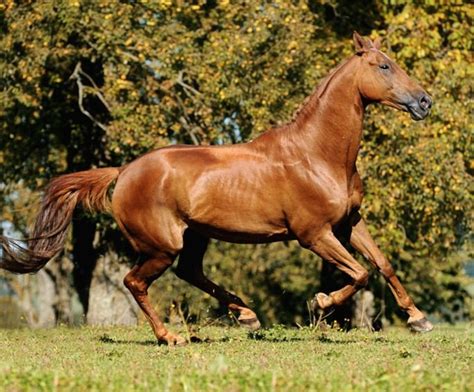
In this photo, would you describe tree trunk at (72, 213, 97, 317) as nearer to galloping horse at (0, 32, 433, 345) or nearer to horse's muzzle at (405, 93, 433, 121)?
galloping horse at (0, 32, 433, 345)

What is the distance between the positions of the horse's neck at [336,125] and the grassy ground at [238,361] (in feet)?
6.25

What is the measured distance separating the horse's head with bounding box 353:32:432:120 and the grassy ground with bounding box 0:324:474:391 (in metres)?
2.45

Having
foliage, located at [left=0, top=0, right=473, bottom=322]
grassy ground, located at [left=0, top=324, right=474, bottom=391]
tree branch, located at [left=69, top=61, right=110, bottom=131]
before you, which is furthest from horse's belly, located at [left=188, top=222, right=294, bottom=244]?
tree branch, located at [left=69, top=61, right=110, bottom=131]

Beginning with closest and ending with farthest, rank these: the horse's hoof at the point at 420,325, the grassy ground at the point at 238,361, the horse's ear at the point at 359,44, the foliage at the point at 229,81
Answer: the grassy ground at the point at 238,361 < the horse's hoof at the point at 420,325 < the horse's ear at the point at 359,44 < the foliage at the point at 229,81

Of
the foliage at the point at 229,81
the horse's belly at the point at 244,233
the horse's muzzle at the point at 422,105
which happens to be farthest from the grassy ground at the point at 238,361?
the foliage at the point at 229,81

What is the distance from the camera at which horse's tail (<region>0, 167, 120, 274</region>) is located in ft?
39.2

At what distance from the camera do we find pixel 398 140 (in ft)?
64.9

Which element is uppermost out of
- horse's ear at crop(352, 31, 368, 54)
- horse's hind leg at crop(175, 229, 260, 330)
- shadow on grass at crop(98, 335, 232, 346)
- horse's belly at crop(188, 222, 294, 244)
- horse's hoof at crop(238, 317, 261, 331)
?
horse's ear at crop(352, 31, 368, 54)

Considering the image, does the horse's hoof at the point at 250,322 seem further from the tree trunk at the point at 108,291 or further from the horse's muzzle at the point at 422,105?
→ the tree trunk at the point at 108,291

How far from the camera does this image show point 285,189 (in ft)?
36.0

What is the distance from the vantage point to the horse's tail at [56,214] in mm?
11945

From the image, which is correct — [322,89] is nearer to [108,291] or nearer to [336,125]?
[336,125]

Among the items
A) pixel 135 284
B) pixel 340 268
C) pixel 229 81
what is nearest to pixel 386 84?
pixel 340 268

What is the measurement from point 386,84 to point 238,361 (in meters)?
3.45
